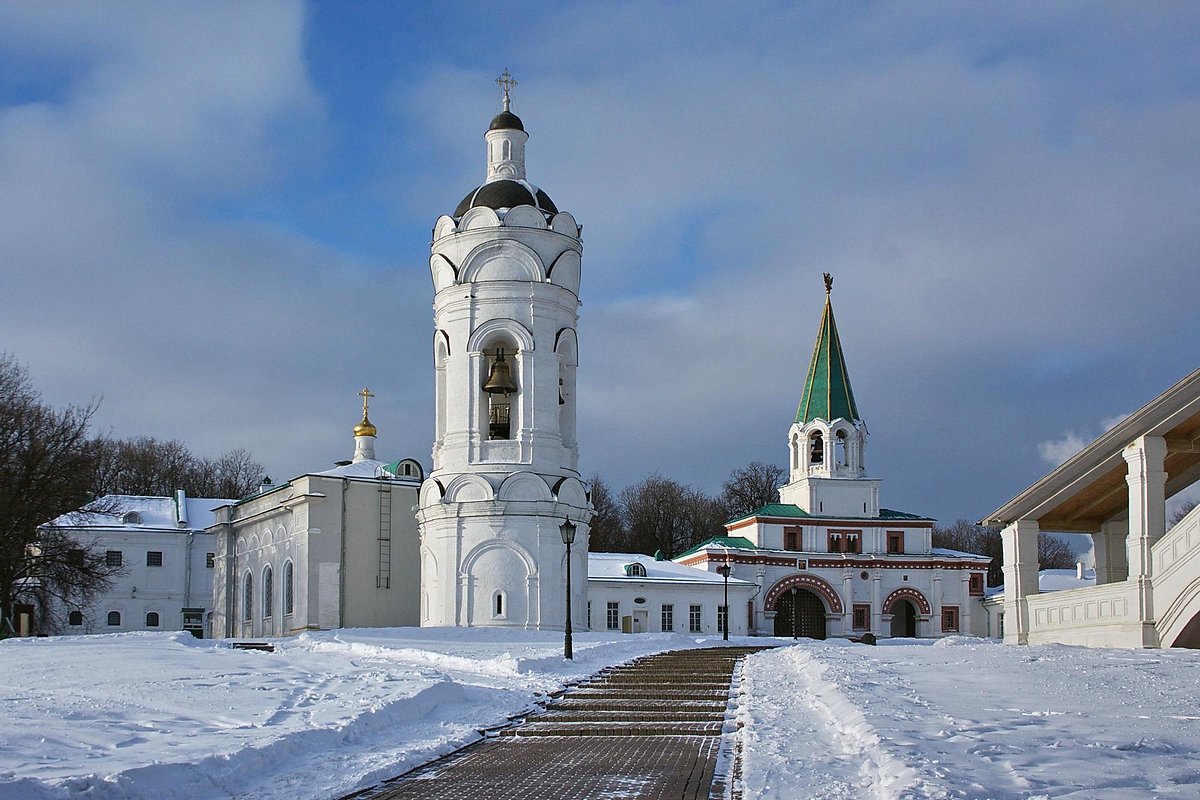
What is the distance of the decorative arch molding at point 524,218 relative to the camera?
36438mm

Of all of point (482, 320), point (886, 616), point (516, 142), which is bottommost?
point (886, 616)

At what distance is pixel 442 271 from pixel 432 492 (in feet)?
20.3

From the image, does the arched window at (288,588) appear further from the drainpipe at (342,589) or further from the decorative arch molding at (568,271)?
the decorative arch molding at (568,271)

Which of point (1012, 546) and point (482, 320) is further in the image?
point (482, 320)

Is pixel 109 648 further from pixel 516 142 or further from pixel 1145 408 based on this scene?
pixel 516 142

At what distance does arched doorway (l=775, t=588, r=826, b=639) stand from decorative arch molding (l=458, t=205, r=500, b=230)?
33.5 meters

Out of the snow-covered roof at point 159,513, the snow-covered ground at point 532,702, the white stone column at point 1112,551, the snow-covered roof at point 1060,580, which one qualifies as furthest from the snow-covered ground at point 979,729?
the snow-covered roof at point 1060,580

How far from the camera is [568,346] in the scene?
37188mm

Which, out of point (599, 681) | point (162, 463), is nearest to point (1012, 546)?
point (599, 681)

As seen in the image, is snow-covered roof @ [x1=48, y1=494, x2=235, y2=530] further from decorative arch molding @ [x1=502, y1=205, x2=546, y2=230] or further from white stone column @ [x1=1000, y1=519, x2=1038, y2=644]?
white stone column @ [x1=1000, y1=519, x2=1038, y2=644]

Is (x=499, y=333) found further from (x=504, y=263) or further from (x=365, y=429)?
(x=365, y=429)

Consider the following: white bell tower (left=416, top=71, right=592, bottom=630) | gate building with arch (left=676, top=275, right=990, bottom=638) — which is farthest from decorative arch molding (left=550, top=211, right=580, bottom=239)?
gate building with arch (left=676, top=275, right=990, bottom=638)

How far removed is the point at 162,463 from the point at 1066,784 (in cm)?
7238

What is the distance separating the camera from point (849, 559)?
64750 millimetres
